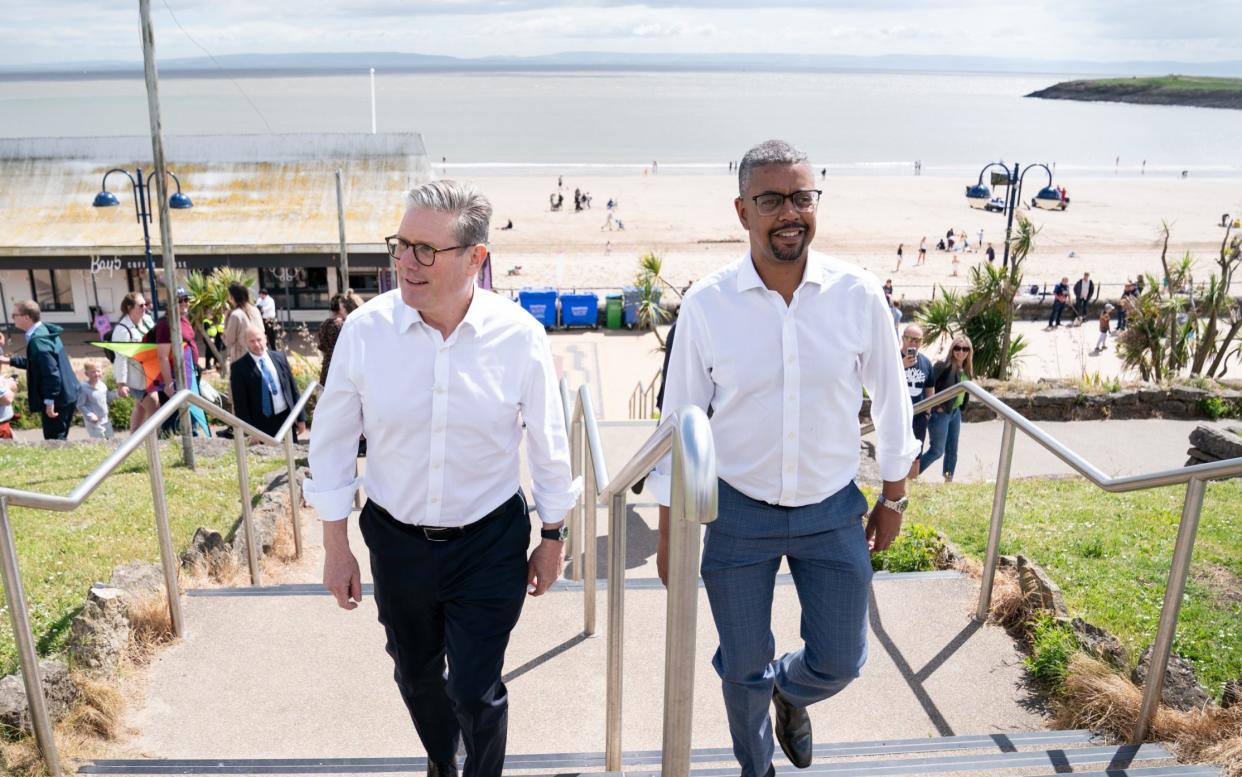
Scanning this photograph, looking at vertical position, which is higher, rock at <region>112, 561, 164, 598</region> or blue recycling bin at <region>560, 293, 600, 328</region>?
rock at <region>112, 561, 164, 598</region>

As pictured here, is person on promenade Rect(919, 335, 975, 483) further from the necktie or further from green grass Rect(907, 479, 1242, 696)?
the necktie

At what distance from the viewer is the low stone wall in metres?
12.1

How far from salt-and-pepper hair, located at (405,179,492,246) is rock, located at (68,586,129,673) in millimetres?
2142

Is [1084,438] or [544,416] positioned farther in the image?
[1084,438]

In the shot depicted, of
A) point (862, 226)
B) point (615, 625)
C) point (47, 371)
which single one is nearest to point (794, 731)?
point (615, 625)

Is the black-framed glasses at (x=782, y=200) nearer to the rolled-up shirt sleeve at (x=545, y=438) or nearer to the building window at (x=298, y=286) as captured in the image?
the rolled-up shirt sleeve at (x=545, y=438)

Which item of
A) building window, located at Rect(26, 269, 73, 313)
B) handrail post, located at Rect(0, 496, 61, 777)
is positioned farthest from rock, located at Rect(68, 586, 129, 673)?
building window, located at Rect(26, 269, 73, 313)

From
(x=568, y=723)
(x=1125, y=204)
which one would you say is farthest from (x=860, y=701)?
(x=1125, y=204)

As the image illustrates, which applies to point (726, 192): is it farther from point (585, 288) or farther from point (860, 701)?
point (860, 701)

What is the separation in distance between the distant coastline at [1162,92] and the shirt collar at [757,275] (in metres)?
174

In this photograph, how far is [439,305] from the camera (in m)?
2.60

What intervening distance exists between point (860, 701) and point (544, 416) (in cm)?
180

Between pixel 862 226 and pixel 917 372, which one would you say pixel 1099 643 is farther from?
pixel 862 226

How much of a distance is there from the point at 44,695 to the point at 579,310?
71.9 feet
